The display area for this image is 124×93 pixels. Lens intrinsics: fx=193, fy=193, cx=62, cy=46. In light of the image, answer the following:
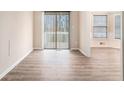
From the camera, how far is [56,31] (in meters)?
10.6

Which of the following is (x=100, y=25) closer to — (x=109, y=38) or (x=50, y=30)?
(x=109, y=38)

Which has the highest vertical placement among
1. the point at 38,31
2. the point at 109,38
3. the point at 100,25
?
the point at 100,25

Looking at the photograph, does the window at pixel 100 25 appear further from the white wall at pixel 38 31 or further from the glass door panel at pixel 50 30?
the white wall at pixel 38 31

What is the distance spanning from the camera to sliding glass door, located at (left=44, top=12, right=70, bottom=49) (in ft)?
34.7

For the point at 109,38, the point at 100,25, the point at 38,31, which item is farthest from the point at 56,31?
the point at 109,38

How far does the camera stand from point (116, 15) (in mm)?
10766

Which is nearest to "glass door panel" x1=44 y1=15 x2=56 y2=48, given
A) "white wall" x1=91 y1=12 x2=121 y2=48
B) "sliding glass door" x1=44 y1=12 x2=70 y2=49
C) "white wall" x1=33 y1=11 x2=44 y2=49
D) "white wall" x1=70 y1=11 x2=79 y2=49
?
"sliding glass door" x1=44 y1=12 x2=70 y2=49

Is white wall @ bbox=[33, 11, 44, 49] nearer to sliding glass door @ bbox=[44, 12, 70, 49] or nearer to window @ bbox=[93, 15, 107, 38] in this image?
sliding glass door @ bbox=[44, 12, 70, 49]

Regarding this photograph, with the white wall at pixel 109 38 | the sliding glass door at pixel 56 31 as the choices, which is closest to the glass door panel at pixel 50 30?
the sliding glass door at pixel 56 31
